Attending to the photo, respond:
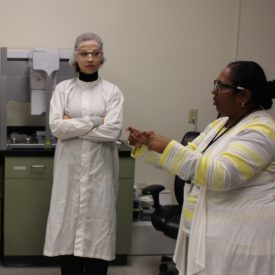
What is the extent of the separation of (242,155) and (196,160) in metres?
0.14

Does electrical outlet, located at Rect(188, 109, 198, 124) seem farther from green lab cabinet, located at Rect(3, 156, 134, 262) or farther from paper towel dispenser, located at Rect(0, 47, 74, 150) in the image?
paper towel dispenser, located at Rect(0, 47, 74, 150)

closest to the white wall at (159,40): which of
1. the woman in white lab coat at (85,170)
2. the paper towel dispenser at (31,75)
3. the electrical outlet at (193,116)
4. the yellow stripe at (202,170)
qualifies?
the electrical outlet at (193,116)

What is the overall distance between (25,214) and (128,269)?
0.80 m

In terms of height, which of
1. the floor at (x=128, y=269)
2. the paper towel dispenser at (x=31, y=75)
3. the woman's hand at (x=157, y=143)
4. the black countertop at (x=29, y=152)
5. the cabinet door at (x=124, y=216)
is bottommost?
the floor at (x=128, y=269)

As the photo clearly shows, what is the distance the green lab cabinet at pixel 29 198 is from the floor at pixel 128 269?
0.35 ft

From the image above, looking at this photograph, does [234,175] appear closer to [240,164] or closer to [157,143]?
[240,164]

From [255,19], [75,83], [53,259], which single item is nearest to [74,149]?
[75,83]

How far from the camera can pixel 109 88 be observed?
8.27 feet

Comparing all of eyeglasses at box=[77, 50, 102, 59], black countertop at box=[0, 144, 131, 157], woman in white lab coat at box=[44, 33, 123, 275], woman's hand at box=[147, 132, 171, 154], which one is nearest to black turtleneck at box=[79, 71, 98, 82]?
woman in white lab coat at box=[44, 33, 123, 275]

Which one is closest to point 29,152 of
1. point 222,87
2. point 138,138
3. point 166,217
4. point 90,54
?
point 90,54

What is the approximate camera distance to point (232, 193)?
1377 millimetres

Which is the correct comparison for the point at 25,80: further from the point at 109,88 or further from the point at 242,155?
the point at 242,155

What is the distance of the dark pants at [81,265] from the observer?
2525 millimetres

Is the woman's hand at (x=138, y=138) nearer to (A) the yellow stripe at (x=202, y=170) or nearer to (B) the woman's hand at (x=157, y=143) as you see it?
(B) the woman's hand at (x=157, y=143)
